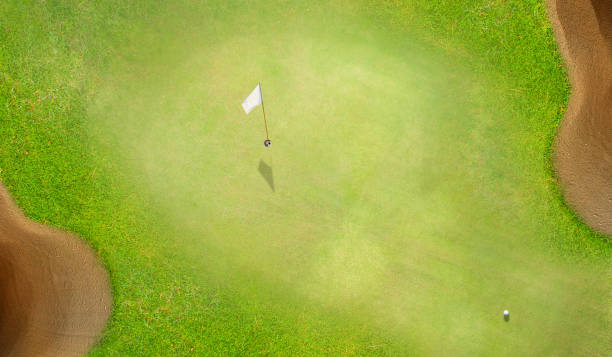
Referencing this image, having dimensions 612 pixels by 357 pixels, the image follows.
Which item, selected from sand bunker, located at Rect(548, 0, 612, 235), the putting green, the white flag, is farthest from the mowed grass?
the white flag

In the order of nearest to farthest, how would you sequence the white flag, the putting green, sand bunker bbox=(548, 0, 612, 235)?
the white flag, the putting green, sand bunker bbox=(548, 0, 612, 235)

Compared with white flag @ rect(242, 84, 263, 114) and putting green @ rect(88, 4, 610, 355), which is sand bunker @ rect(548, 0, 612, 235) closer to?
putting green @ rect(88, 4, 610, 355)

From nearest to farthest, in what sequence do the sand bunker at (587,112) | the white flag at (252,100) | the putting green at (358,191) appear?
the white flag at (252,100)
the putting green at (358,191)
the sand bunker at (587,112)

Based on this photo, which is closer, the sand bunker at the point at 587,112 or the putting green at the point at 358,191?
the putting green at the point at 358,191

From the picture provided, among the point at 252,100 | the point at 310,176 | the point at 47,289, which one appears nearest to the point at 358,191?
the point at 310,176

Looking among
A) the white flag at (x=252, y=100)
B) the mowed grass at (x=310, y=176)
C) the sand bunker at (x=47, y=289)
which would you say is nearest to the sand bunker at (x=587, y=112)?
the mowed grass at (x=310, y=176)

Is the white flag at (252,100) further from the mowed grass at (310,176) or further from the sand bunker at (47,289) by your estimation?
the sand bunker at (47,289)

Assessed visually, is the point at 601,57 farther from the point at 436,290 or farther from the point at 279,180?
the point at 279,180
